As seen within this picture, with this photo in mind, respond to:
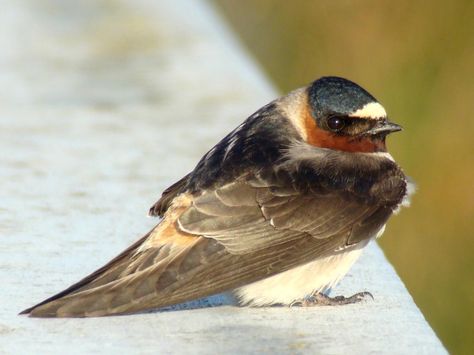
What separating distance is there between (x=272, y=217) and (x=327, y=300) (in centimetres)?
32

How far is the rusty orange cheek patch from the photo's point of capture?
4.74 meters

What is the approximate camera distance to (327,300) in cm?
428

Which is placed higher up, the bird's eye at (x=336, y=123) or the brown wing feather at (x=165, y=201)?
the bird's eye at (x=336, y=123)

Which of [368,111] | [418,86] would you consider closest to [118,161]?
[368,111]

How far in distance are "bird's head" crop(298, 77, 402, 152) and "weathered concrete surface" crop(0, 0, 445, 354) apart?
1.48ft

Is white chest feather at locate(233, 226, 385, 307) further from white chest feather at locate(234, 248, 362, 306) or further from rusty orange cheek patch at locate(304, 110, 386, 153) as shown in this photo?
rusty orange cheek patch at locate(304, 110, 386, 153)

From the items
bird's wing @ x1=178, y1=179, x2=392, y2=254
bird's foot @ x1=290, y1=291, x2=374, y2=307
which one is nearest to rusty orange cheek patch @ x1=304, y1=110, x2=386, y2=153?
bird's wing @ x1=178, y1=179, x2=392, y2=254

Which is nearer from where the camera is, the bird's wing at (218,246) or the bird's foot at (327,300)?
the bird's wing at (218,246)

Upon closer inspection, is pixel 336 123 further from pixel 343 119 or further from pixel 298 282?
pixel 298 282

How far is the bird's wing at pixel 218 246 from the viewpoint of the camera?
401 centimetres

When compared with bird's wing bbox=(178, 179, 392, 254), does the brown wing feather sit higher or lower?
lower

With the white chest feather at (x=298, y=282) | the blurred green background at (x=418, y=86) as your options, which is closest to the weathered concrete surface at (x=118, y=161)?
the white chest feather at (x=298, y=282)

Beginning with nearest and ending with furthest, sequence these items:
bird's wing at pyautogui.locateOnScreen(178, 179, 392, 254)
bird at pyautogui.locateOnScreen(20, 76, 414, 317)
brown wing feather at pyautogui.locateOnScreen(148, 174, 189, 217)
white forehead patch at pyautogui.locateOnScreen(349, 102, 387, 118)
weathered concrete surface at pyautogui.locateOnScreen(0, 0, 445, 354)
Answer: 1. weathered concrete surface at pyautogui.locateOnScreen(0, 0, 445, 354)
2. bird at pyautogui.locateOnScreen(20, 76, 414, 317)
3. bird's wing at pyautogui.locateOnScreen(178, 179, 392, 254)
4. brown wing feather at pyautogui.locateOnScreen(148, 174, 189, 217)
5. white forehead patch at pyautogui.locateOnScreen(349, 102, 387, 118)

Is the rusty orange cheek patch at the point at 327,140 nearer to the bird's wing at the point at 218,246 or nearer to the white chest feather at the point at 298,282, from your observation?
the bird's wing at the point at 218,246
